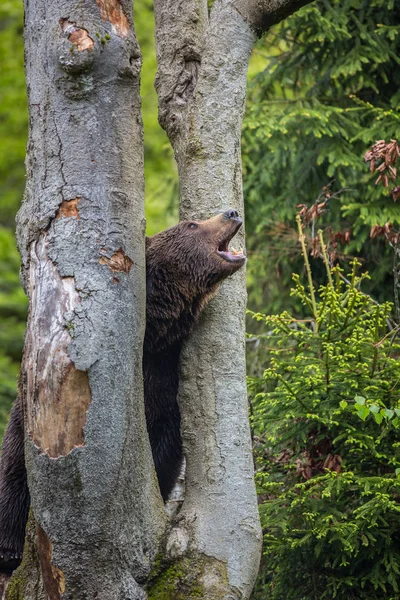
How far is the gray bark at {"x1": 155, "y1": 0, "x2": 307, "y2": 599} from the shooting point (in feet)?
12.3

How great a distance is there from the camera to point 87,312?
336cm

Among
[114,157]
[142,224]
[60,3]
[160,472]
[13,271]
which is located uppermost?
[13,271]

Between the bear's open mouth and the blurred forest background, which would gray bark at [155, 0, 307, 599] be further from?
the blurred forest background

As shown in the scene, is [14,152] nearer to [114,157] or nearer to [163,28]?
[163,28]

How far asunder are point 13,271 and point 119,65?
11.3m

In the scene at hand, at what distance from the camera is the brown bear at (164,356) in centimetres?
477

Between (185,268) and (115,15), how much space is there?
1.83 metres

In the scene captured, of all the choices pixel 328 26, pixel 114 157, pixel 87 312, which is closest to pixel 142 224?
pixel 114 157

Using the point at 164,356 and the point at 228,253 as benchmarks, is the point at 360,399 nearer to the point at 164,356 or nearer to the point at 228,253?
the point at 228,253

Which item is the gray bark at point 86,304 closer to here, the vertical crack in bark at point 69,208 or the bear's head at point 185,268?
the vertical crack in bark at point 69,208

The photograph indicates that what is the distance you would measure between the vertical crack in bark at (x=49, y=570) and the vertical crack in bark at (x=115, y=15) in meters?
2.17

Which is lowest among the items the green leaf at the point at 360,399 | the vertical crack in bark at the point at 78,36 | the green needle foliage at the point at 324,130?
the green leaf at the point at 360,399

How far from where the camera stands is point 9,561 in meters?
5.03

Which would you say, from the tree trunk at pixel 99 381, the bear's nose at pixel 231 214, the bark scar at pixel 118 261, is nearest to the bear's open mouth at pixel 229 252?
the bear's nose at pixel 231 214
